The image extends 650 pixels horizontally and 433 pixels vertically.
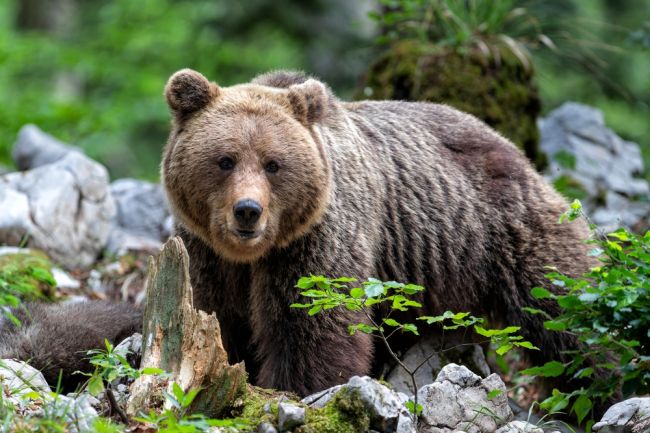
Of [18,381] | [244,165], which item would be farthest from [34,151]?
[18,381]

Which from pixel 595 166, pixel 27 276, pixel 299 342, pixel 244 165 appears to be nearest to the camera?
pixel 244 165

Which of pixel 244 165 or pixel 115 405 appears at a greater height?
pixel 244 165

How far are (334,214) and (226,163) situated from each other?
0.86 meters

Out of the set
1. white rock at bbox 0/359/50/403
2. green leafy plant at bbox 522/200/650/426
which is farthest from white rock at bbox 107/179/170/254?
green leafy plant at bbox 522/200/650/426

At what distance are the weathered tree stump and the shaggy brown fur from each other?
0.98 meters

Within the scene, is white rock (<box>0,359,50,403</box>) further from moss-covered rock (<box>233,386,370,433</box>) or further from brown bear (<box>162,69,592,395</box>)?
brown bear (<box>162,69,592,395</box>)

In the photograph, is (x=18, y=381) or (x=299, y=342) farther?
(x=299, y=342)

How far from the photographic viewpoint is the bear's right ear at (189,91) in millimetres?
5938

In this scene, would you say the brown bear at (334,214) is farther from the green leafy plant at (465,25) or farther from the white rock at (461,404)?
the green leafy plant at (465,25)

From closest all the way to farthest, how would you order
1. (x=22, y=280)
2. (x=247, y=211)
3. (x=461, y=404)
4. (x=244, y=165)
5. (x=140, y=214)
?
1. (x=461, y=404)
2. (x=247, y=211)
3. (x=244, y=165)
4. (x=22, y=280)
5. (x=140, y=214)

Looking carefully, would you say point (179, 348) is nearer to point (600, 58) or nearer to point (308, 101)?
point (308, 101)

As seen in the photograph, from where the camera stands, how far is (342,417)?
4484 millimetres

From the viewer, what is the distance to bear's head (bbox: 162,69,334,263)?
5598 mm

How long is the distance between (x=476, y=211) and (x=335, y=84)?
10.0 m
